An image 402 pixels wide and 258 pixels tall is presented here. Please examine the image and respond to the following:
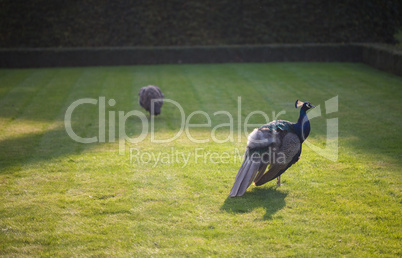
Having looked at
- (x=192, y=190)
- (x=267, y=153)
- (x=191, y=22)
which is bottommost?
(x=192, y=190)

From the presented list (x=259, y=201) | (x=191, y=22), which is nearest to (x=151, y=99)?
(x=259, y=201)

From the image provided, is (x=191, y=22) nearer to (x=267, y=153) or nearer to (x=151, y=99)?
(x=151, y=99)

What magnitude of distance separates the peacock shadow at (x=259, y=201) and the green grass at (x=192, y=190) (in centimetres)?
3

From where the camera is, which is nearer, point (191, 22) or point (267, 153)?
point (267, 153)

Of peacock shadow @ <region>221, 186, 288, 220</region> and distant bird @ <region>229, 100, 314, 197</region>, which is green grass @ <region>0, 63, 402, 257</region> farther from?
distant bird @ <region>229, 100, 314, 197</region>

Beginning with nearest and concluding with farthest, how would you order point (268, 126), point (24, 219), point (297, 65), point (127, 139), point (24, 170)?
point (24, 219), point (268, 126), point (24, 170), point (127, 139), point (297, 65)

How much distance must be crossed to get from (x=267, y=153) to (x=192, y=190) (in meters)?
1.63

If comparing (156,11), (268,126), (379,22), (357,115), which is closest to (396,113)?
(357,115)

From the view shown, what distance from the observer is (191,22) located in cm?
2742

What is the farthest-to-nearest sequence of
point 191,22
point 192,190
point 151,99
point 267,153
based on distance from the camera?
point 191,22, point 151,99, point 192,190, point 267,153

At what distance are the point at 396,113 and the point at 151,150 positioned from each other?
782cm

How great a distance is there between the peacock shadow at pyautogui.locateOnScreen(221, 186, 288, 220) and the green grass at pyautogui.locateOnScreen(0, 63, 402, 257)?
1.3 inches

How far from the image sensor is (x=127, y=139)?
38.6 feet

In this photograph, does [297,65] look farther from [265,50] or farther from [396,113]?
[396,113]
